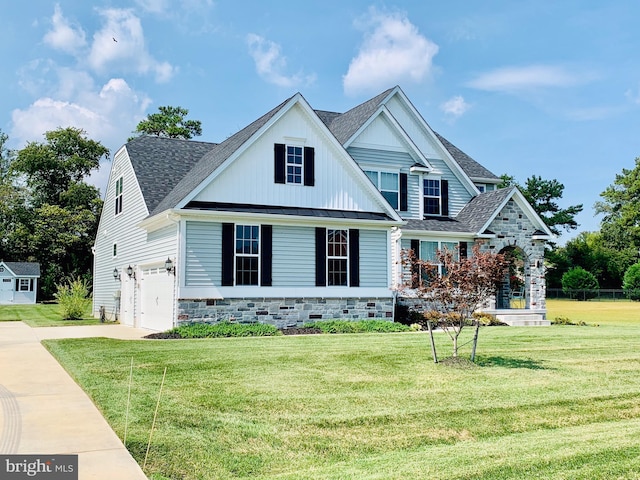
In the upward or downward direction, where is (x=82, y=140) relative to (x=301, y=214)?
upward

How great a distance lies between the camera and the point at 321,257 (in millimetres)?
18625

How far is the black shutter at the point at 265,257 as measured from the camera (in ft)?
58.1

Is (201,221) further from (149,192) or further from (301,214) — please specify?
(149,192)

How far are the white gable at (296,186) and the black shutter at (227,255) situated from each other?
0.92 meters

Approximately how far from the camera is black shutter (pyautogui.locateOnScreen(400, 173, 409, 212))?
23.0 meters

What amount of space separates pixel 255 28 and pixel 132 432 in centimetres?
1242

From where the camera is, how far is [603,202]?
Answer: 7425cm

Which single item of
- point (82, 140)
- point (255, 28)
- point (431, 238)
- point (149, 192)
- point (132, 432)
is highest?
point (82, 140)

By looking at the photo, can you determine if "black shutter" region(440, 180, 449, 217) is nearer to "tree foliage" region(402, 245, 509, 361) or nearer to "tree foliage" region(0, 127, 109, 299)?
"tree foliage" region(402, 245, 509, 361)

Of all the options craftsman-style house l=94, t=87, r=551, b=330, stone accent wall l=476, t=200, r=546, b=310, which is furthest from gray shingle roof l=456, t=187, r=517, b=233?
stone accent wall l=476, t=200, r=546, b=310

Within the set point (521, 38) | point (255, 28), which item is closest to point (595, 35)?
point (521, 38)

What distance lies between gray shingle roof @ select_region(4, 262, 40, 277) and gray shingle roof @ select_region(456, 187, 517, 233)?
37078mm

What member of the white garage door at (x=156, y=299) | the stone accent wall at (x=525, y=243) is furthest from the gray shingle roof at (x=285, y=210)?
the stone accent wall at (x=525, y=243)

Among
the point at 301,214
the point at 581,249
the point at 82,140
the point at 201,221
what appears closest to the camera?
the point at 201,221
